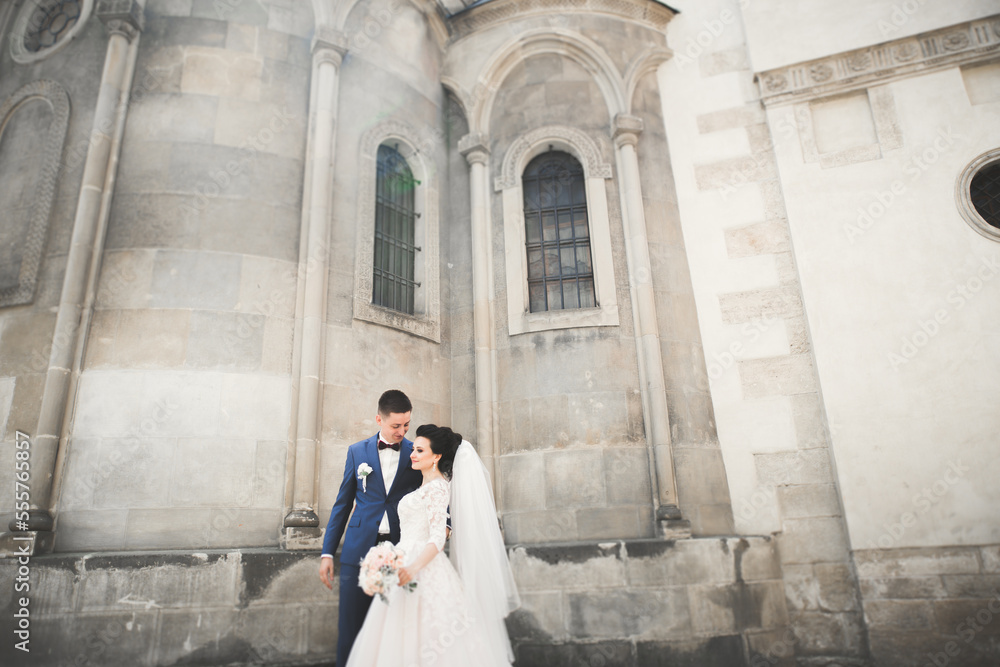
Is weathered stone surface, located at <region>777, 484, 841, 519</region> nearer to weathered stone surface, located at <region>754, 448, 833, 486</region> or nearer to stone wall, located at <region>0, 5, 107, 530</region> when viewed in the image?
weathered stone surface, located at <region>754, 448, 833, 486</region>

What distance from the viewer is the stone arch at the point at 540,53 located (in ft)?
32.5

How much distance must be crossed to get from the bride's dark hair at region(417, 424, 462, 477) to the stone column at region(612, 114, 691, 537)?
13.1ft

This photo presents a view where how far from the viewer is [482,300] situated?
9.27 m

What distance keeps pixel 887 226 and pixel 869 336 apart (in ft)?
5.20

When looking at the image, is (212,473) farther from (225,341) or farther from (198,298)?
(198,298)

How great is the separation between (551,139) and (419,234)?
2.53 metres

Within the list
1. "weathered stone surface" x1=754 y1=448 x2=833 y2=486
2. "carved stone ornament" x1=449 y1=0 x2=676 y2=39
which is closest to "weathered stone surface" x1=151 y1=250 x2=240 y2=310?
"carved stone ornament" x1=449 y1=0 x2=676 y2=39

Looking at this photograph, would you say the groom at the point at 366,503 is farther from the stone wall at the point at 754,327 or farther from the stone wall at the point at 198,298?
the stone wall at the point at 754,327

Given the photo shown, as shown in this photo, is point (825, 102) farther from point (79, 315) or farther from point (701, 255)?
point (79, 315)

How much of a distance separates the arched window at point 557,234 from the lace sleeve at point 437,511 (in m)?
5.18

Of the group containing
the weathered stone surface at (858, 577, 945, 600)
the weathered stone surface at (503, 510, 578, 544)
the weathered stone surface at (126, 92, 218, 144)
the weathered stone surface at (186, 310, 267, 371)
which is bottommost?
Result: the weathered stone surface at (858, 577, 945, 600)

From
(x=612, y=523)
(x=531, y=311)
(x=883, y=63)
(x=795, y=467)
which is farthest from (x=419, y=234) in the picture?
(x=883, y=63)

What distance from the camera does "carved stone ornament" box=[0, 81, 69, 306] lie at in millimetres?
7309

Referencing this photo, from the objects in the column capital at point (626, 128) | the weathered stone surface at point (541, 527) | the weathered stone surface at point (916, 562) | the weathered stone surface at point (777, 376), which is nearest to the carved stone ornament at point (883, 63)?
the column capital at point (626, 128)
